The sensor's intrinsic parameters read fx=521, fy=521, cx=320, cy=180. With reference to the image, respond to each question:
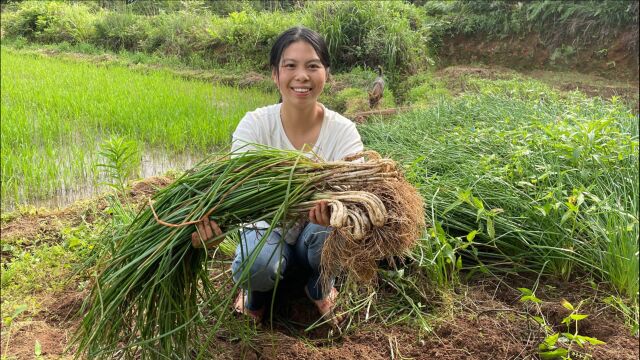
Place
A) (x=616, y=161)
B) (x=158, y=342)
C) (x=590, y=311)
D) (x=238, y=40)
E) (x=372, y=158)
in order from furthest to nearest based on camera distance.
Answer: (x=238, y=40) < (x=616, y=161) < (x=590, y=311) < (x=158, y=342) < (x=372, y=158)

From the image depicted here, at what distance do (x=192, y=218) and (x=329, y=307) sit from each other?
81cm

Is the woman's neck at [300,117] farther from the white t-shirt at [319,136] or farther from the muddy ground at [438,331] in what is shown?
the muddy ground at [438,331]

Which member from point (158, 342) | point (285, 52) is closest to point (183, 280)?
point (158, 342)

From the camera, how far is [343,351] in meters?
1.81

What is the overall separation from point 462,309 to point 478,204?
438mm

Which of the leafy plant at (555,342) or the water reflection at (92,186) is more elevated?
the leafy plant at (555,342)

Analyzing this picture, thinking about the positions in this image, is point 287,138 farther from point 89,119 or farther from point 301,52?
point 89,119

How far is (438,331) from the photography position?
1.89m

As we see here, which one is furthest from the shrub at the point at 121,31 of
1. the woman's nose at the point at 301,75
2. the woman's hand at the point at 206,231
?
the woman's hand at the point at 206,231

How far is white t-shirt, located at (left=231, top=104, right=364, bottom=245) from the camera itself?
6.49ft

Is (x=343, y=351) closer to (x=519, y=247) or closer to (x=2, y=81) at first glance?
(x=519, y=247)

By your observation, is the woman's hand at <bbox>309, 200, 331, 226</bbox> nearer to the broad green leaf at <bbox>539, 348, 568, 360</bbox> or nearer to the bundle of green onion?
the bundle of green onion

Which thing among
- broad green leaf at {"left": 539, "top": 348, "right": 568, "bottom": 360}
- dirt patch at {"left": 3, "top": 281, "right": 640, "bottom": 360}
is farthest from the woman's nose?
broad green leaf at {"left": 539, "top": 348, "right": 568, "bottom": 360}

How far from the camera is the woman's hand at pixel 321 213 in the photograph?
4.41 feet
